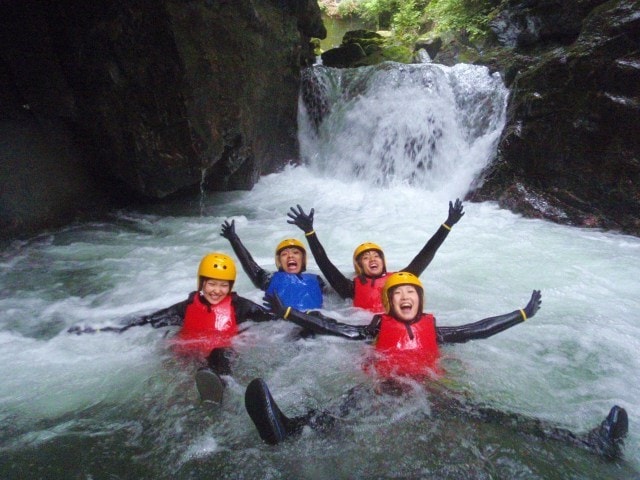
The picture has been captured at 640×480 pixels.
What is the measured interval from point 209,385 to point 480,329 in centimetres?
199

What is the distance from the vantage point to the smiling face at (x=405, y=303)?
319cm

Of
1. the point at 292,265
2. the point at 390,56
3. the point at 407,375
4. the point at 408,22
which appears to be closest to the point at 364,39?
the point at 390,56

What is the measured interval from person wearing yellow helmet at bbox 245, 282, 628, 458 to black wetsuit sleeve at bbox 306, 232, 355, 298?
34.0 inches

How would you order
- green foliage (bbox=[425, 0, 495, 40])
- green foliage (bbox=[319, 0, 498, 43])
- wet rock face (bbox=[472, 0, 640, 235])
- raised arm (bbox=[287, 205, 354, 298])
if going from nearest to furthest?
raised arm (bbox=[287, 205, 354, 298]) → wet rock face (bbox=[472, 0, 640, 235]) → green foliage (bbox=[425, 0, 495, 40]) → green foliage (bbox=[319, 0, 498, 43])

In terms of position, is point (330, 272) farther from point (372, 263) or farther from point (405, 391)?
point (405, 391)

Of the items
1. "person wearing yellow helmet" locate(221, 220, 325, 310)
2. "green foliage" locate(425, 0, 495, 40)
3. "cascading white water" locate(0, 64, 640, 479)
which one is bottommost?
"cascading white water" locate(0, 64, 640, 479)

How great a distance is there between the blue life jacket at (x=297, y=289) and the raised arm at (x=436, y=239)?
888 millimetres

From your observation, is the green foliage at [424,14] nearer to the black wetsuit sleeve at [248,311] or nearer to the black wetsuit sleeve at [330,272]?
the black wetsuit sleeve at [330,272]

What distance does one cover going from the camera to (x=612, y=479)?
213cm

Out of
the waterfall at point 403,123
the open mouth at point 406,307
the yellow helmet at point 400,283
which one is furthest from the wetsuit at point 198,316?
the waterfall at point 403,123

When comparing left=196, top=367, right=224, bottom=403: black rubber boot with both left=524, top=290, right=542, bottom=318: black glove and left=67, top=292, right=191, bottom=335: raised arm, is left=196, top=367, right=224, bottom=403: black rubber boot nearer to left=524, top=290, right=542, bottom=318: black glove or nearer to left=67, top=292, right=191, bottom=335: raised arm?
left=67, top=292, right=191, bottom=335: raised arm

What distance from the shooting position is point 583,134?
7121 mm

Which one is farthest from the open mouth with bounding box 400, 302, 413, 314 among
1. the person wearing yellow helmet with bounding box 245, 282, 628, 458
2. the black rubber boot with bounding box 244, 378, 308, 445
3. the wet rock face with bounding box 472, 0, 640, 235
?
the wet rock face with bounding box 472, 0, 640, 235

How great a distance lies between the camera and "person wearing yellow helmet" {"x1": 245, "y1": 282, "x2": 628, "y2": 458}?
229 centimetres
